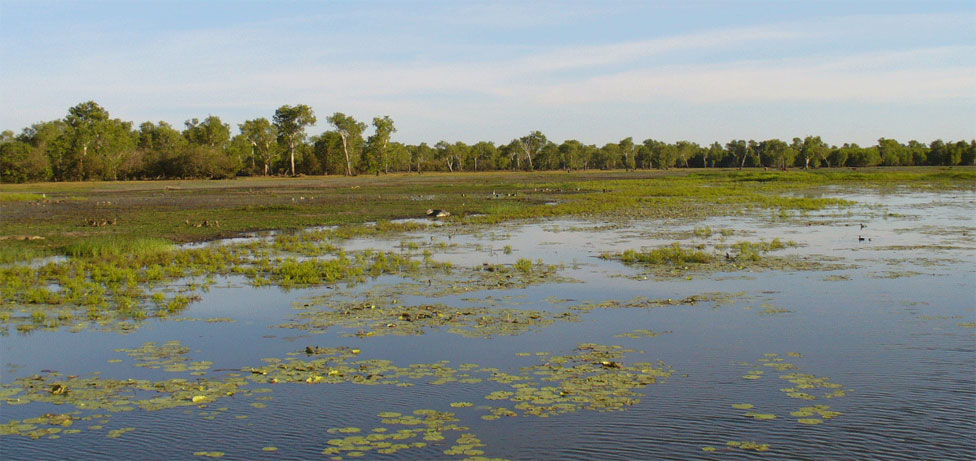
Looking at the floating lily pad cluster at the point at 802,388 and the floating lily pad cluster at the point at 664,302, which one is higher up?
the floating lily pad cluster at the point at 664,302

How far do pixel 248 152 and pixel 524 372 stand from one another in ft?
361

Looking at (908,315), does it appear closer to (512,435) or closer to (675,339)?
(675,339)

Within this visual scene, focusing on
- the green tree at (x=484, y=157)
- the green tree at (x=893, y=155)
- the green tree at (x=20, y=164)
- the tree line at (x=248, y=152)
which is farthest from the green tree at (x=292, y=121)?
the green tree at (x=893, y=155)

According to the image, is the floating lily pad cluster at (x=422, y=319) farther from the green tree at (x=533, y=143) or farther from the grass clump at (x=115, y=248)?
the green tree at (x=533, y=143)

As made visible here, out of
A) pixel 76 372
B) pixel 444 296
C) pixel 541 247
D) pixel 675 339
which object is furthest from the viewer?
pixel 541 247

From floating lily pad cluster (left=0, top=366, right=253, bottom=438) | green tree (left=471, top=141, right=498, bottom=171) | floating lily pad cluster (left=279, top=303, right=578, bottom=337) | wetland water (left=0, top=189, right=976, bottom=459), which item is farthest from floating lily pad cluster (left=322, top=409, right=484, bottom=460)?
green tree (left=471, top=141, right=498, bottom=171)

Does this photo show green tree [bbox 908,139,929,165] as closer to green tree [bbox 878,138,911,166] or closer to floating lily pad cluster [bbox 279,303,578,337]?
green tree [bbox 878,138,911,166]

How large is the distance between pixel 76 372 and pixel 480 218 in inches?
1046

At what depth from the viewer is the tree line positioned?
9131 cm

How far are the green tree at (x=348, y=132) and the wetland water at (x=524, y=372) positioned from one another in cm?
10350

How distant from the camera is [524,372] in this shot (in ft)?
31.9

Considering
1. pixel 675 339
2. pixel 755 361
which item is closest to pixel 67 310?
pixel 675 339

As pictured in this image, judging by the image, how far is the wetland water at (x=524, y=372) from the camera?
7.47 meters

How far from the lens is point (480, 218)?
35969 millimetres
